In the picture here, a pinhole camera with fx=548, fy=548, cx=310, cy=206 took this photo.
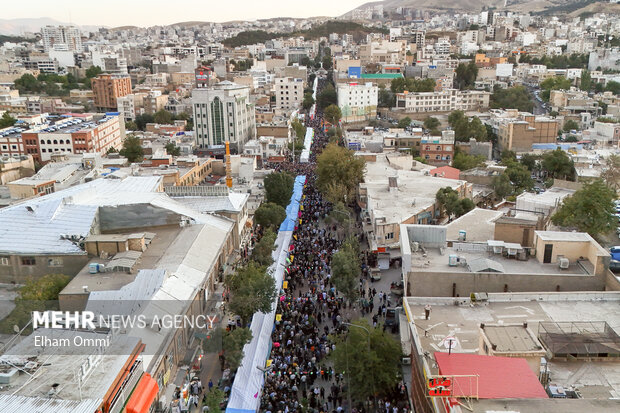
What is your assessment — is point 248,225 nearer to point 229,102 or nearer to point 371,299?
point 371,299

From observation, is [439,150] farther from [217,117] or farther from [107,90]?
[107,90]

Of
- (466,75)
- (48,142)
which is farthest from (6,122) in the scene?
(466,75)

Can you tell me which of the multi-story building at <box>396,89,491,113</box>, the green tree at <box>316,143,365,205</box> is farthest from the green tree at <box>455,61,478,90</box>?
the green tree at <box>316,143,365,205</box>

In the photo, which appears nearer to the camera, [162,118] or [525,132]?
[525,132]

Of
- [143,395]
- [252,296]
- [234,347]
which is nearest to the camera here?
[143,395]

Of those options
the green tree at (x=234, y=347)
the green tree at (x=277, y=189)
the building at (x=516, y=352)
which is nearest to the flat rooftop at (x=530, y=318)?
the building at (x=516, y=352)

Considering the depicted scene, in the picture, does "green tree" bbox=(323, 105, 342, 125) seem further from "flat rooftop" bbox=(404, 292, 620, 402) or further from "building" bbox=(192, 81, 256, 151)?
"flat rooftop" bbox=(404, 292, 620, 402)

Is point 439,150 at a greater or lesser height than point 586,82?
lesser
